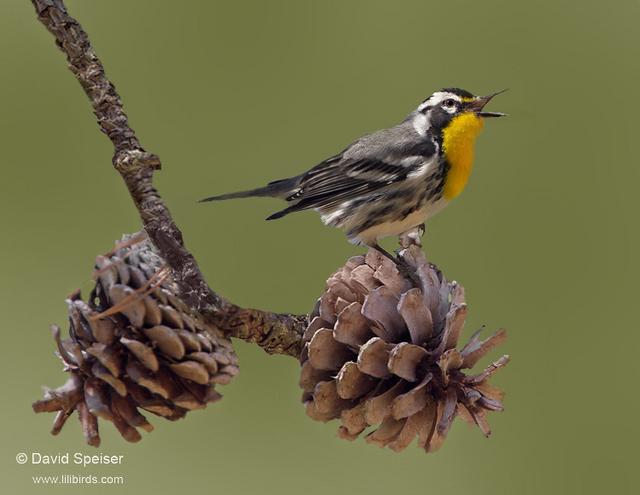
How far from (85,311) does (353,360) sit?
24cm

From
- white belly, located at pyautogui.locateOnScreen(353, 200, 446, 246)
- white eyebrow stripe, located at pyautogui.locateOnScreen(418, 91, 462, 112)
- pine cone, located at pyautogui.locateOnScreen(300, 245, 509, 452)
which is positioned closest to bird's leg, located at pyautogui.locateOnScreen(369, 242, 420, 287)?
pine cone, located at pyautogui.locateOnScreen(300, 245, 509, 452)

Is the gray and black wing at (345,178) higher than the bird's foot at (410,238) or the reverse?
higher

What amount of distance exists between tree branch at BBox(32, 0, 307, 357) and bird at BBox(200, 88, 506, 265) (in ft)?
0.85

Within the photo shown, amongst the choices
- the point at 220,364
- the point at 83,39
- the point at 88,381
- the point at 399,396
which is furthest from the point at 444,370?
the point at 83,39

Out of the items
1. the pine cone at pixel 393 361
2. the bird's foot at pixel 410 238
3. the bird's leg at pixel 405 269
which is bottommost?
the pine cone at pixel 393 361

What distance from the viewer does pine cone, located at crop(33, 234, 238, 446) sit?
58 cm

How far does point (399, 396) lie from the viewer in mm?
629

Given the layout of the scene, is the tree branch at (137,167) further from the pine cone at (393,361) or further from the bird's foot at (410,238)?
the bird's foot at (410,238)

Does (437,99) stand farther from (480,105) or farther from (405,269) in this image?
(405,269)

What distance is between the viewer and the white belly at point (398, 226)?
88cm

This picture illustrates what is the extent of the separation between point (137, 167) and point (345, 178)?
0.39 metres

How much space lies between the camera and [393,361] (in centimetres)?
62

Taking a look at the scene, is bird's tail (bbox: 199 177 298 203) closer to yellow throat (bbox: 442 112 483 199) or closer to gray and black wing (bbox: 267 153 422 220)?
gray and black wing (bbox: 267 153 422 220)

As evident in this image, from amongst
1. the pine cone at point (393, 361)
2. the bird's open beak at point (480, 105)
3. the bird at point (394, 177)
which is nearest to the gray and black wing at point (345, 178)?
the bird at point (394, 177)
